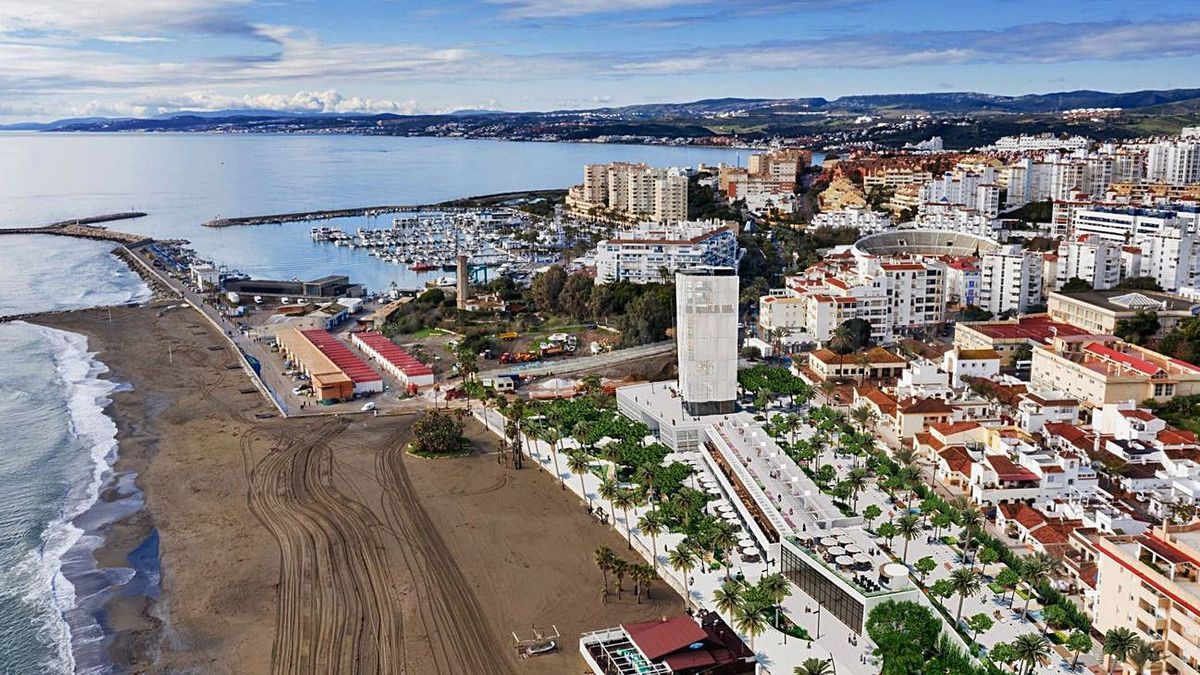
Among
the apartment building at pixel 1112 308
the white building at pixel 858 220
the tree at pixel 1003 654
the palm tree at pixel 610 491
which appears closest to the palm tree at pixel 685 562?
the palm tree at pixel 610 491

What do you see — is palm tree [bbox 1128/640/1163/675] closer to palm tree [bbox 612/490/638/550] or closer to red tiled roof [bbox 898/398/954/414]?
palm tree [bbox 612/490/638/550]

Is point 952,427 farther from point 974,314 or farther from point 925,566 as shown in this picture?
point 974,314

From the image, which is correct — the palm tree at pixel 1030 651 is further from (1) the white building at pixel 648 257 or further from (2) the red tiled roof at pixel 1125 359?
(1) the white building at pixel 648 257

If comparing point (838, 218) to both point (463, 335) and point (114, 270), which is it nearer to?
point (463, 335)

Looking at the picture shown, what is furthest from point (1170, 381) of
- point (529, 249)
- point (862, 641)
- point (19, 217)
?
point (19, 217)

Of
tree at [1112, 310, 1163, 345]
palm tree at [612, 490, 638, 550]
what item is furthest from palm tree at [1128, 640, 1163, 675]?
tree at [1112, 310, 1163, 345]

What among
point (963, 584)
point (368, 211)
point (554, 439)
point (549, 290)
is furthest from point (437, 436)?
point (368, 211)
